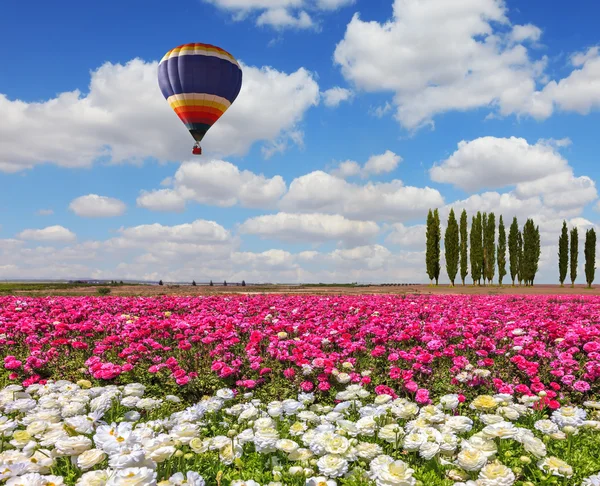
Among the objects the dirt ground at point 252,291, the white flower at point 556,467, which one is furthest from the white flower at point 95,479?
the dirt ground at point 252,291

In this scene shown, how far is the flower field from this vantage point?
392 centimetres

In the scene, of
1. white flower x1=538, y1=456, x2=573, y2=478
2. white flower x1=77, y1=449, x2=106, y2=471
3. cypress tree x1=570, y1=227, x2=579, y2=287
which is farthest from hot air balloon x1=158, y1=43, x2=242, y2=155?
cypress tree x1=570, y1=227, x2=579, y2=287

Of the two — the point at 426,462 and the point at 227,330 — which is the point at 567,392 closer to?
the point at 426,462

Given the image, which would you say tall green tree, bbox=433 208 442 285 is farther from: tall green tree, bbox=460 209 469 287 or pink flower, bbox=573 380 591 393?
pink flower, bbox=573 380 591 393

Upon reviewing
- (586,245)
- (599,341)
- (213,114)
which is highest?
(213,114)

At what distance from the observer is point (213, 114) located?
27.7m

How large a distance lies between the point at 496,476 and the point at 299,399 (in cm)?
316

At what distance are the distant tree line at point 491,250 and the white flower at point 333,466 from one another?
65318 millimetres

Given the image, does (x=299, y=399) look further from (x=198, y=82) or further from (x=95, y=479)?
(x=198, y=82)

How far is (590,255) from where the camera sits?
69750 mm

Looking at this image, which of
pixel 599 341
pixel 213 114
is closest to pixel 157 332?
pixel 599 341

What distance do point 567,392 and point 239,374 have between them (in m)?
5.37

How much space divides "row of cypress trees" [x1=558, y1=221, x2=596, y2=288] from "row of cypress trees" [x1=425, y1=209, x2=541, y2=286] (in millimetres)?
3692

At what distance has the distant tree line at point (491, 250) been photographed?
66938 mm
